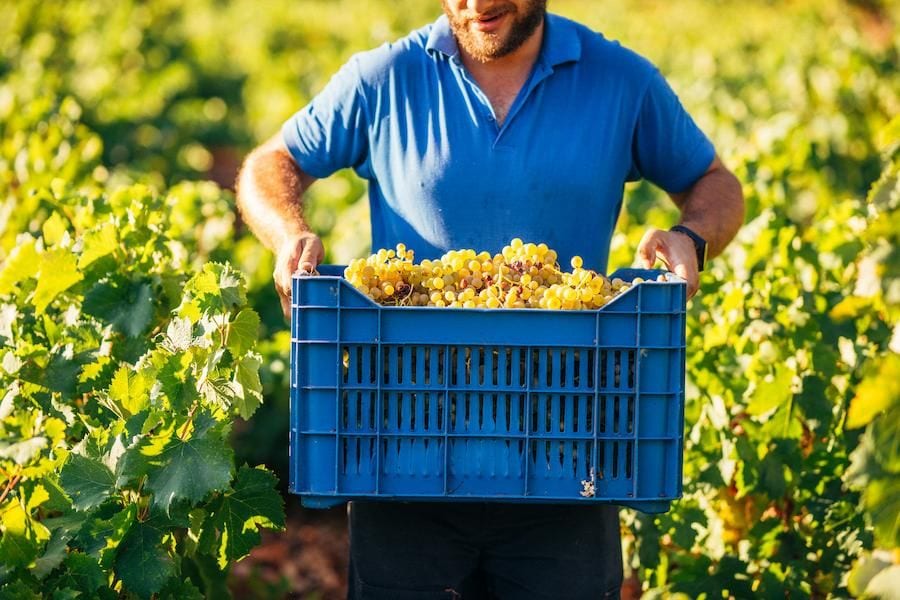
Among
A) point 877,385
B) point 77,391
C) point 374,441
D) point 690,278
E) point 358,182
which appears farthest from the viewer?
point 358,182

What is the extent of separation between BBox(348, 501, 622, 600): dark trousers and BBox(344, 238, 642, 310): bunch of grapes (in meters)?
0.63

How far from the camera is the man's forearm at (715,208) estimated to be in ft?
12.1

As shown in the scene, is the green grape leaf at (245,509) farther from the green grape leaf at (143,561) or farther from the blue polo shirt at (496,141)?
the blue polo shirt at (496,141)

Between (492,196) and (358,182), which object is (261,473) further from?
(358,182)

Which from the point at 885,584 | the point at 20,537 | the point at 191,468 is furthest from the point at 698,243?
the point at 20,537

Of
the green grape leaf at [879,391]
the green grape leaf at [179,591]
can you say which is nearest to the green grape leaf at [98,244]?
the green grape leaf at [179,591]

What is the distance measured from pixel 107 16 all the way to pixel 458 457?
14373 millimetres

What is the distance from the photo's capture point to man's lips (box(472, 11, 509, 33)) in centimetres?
362

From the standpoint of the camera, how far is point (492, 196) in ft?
11.9

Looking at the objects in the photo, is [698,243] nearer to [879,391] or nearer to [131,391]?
[879,391]

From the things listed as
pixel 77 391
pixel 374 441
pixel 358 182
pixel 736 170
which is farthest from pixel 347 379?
pixel 358 182

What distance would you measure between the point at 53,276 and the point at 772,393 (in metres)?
1.99

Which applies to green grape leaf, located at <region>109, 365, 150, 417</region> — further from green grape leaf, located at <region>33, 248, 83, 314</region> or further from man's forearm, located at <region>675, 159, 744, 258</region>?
man's forearm, located at <region>675, 159, 744, 258</region>

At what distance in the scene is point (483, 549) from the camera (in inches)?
138
